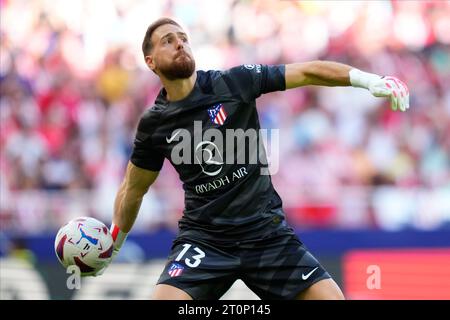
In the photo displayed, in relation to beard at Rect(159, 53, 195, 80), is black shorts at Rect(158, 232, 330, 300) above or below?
below

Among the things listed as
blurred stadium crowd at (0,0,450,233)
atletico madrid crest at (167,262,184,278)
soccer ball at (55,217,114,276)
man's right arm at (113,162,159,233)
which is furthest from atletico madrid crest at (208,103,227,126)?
blurred stadium crowd at (0,0,450,233)

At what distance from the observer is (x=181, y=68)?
665 centimetres

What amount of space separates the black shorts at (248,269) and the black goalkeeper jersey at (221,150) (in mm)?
92

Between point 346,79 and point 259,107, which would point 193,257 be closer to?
point 346,79

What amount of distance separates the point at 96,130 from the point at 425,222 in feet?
17.3

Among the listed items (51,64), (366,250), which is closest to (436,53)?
(366,250)

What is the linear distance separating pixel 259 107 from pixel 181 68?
7.76 m

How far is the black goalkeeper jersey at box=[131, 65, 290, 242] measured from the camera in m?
6.62

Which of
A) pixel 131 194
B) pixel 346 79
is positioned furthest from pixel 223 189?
pixel 346 79

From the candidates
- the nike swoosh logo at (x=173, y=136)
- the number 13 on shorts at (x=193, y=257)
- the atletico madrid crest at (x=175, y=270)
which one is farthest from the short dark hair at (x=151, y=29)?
the atletico madrid crest at (x=175, y=270)

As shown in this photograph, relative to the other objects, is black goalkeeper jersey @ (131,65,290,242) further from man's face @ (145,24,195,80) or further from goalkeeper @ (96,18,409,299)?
man's face @ (145,24,195,80)

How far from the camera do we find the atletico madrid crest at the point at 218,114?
666 cm

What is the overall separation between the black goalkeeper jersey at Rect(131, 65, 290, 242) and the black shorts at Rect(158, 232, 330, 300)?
92 millimetres

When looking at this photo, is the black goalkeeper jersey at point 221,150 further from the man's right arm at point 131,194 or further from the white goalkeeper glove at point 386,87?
the white goalkeeper glove at point 386,87
